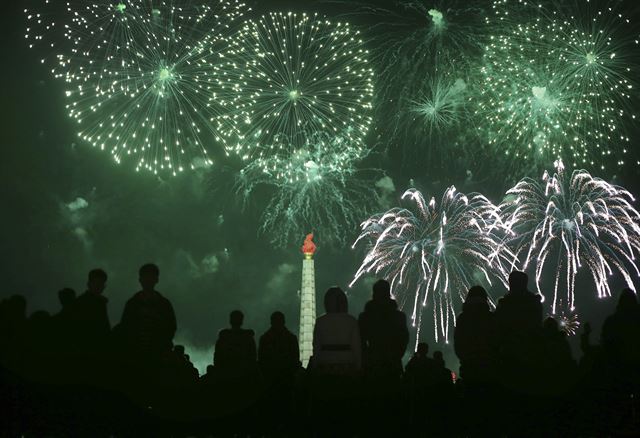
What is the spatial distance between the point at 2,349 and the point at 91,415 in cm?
142

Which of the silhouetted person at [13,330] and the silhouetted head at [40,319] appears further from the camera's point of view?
the silhouetted head at [40,319]

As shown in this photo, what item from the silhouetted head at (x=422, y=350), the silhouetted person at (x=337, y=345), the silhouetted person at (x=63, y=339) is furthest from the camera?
the silhouetted head at (x=422, y=350)

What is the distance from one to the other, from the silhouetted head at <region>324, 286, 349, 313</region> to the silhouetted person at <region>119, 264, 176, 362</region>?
2.24m

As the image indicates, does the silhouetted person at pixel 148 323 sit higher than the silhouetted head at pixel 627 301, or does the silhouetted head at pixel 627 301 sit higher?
the silhouetted head at pixel 627 301

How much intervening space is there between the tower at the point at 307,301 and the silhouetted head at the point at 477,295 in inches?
2172

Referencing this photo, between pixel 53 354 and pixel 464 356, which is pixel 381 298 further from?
pixel 53 354

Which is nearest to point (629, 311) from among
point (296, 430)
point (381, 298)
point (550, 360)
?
point (550, 360)

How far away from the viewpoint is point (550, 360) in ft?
32.6

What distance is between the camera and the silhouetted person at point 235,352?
35.1 feet

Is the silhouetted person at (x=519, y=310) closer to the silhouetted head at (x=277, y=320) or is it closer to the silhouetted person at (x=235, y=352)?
the silhouetted head at (x=277, y=320)

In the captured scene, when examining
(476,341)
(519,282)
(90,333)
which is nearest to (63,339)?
(90,333)

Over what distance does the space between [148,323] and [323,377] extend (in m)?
2.55

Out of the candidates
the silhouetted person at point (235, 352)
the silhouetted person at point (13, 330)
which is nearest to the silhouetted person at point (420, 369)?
the silhouetted person at point (235, 352)

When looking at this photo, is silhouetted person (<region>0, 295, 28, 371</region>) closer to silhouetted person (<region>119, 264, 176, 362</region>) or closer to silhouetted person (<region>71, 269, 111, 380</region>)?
silhouetted person (<region>71, 269, 111, 380</region>)
